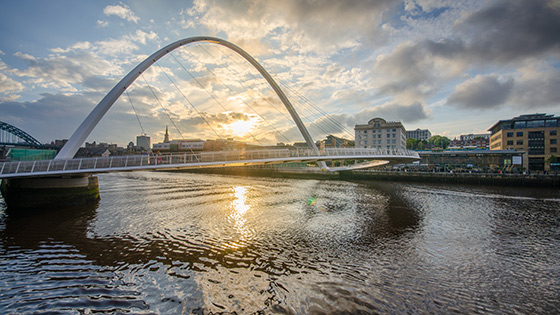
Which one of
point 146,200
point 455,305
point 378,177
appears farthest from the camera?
point 378,177

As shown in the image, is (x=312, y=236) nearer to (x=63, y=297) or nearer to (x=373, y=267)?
(x=373, y=267)

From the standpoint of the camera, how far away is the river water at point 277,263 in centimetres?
659

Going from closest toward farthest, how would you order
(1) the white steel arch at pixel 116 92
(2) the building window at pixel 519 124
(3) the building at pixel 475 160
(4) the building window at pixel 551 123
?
(1) the white steel arch at pixel 116 92, (3) the building at pixel 475 160, (4) the building window at pixel 551 123, (2) the building window at pixel 519 124

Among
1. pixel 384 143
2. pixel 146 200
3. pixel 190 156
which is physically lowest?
pixel 146 200

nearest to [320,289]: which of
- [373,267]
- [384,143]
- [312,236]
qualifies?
[373,267]

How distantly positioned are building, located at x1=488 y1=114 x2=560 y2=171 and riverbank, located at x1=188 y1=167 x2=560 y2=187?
85.5 ft

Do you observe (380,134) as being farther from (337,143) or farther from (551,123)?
(551,123)

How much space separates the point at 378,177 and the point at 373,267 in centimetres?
4010

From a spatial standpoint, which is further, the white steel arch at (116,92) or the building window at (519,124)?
the building window at (519,124)

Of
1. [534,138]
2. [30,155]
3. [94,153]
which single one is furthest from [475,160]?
[94,153]

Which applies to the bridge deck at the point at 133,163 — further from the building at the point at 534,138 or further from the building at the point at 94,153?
the building at the point at 534,138

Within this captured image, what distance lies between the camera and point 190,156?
1719 cm

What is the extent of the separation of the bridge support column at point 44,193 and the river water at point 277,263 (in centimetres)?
197

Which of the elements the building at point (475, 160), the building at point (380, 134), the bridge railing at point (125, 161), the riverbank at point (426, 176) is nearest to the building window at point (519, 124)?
the building at point (475, 160)
